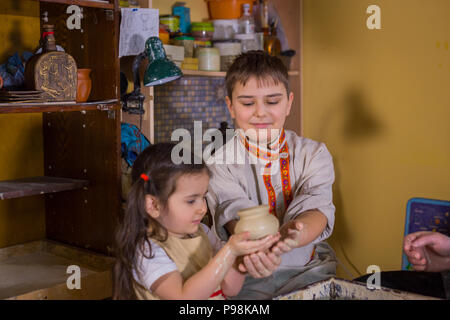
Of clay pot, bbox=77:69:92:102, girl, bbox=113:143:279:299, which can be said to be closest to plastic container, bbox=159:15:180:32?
clay pot, bbox=77:69:92:102

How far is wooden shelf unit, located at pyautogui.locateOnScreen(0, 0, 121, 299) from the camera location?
1896 millimetres

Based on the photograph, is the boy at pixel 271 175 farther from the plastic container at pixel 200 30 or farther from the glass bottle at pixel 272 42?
the glass bottle at pixel 272 42

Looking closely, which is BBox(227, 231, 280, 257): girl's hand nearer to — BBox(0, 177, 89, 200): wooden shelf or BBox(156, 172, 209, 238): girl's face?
BBox(156, 172, 209, 238): girl's face

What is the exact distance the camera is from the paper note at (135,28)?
208cm

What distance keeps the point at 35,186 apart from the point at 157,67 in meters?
0.63

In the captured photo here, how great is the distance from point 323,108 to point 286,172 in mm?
1242

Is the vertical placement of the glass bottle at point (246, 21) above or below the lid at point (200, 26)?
above

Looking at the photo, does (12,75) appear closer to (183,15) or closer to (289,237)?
(183,15)

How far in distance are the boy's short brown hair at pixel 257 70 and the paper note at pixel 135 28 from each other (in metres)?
0.47

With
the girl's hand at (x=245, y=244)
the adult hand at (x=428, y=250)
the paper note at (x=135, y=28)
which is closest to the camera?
the girl's hand at (x=245, y=244)

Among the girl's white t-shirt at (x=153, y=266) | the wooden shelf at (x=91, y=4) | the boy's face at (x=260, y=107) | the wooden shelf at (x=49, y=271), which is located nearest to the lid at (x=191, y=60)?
the wooden shelf at (x=91, y=4)

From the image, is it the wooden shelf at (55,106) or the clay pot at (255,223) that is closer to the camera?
the clay pot at (255,223)

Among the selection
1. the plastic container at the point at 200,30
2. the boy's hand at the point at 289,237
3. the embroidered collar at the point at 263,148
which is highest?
the plastic container at the point at 200,30
